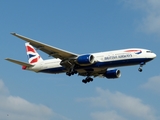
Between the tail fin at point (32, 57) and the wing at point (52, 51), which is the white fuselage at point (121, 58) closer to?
the wing at point (52, 51)

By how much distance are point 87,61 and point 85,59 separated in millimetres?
439

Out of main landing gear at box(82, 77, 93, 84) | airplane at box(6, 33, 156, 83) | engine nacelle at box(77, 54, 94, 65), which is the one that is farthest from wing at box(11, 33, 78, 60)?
main landing gear at box(82, 77, 93, 84)

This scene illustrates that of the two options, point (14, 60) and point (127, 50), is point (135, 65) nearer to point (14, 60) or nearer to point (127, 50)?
point (127, 50)

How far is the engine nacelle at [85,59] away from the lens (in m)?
60.9

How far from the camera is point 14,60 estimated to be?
2514 inches

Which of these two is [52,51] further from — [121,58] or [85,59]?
[121,58]

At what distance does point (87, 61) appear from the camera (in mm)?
60812

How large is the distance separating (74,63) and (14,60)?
30.1 feet

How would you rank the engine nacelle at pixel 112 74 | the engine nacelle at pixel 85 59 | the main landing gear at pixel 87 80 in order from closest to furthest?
the engine nacelle at pixel 85 59, the main landing gear at pixel 87 80, the engine nacelle at pixel 112 74

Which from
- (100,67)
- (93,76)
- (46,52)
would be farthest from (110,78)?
(46,52)

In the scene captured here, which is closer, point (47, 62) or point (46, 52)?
point (46, 52)

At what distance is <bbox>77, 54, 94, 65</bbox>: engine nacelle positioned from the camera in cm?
6088

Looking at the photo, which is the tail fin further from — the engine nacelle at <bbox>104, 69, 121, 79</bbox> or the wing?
the engine nacelle at <bbox>104, 69, 121, 79</bbox>

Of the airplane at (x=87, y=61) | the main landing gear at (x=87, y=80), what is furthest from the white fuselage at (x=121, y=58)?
the main landing gear at (x=87, y=80)
